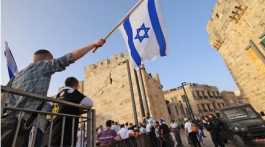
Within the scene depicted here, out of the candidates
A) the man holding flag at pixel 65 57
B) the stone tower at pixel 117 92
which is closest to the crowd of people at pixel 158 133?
the man holding flag at pixel 65 57

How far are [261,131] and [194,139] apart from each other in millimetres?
2992

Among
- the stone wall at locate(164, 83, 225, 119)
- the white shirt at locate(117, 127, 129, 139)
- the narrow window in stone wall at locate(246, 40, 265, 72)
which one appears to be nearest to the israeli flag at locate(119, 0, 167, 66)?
the white shirt at locate(117, 127, 129, 139)

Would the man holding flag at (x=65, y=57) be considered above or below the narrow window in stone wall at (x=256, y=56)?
below

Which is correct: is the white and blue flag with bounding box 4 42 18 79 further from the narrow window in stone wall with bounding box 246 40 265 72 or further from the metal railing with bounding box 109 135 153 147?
the narrow window in stone wall with bounding box 246 40 265 72

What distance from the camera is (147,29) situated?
3865 millimetres

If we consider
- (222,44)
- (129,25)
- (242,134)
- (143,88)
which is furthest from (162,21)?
(143,88)

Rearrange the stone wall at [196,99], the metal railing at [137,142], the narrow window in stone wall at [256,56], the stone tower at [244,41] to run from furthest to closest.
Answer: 1. the stone wall at [196,99]
2. the narrow window in stone wall at [256,56]
3. the stone tower at [244,41]
4. the metal railing at [137,142]

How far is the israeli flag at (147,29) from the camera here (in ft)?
12.6

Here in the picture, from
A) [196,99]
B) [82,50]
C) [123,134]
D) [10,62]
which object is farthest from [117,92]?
[196,99]

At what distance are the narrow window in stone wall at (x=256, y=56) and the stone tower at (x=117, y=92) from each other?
372 inches

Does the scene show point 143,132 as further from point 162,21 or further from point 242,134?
point 162,21

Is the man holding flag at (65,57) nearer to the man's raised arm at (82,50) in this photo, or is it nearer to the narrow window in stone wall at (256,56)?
the man's raised arm at (82,50)

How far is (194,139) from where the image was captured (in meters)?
8.87

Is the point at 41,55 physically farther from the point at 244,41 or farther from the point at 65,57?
the point at 244,41
